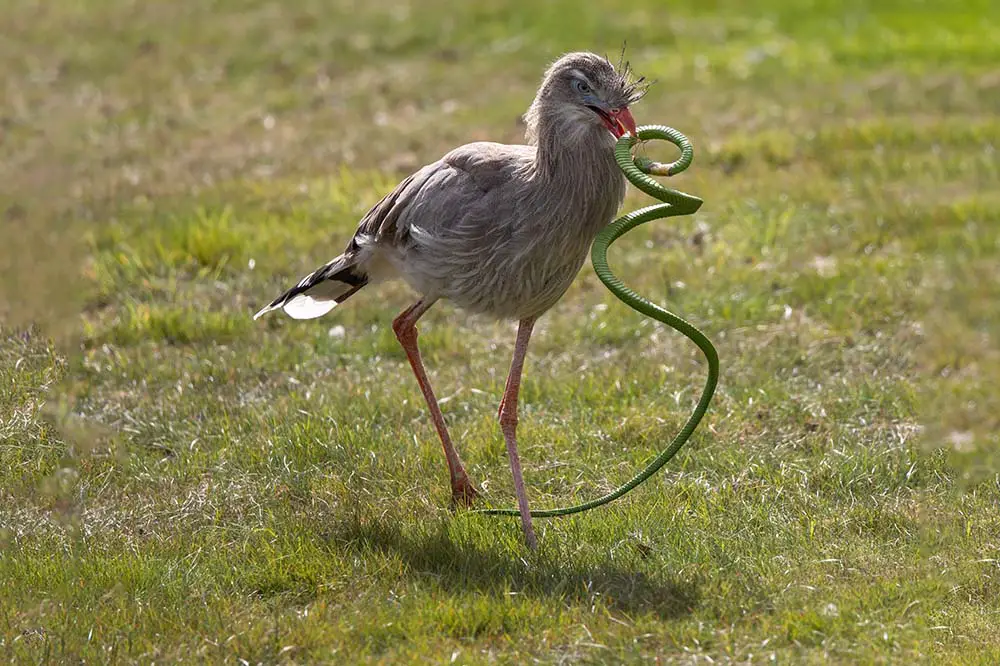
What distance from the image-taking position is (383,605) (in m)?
4.95

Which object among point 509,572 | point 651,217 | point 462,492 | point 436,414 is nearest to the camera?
point 509,572

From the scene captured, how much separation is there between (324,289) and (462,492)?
136 centimetres

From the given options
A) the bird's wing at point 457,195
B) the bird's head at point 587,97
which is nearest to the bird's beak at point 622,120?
the bird's head at point 587,97

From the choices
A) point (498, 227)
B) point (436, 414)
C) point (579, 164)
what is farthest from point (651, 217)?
point (436, 414)

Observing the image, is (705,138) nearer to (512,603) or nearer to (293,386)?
(293,386)

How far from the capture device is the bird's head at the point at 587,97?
5371 mm

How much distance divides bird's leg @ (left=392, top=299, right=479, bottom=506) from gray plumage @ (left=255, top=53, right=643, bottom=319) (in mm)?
248

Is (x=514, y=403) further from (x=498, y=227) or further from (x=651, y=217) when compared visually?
(x=651, y=217)

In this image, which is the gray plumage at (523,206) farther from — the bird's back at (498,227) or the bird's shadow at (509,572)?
the bird's shadow at (509,572)

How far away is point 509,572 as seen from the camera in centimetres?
516

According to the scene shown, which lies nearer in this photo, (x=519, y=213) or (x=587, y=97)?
(x=587, y=97)

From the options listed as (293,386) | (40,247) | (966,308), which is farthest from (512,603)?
(40,247)

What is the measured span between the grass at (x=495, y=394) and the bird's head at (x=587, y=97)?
1.65 m

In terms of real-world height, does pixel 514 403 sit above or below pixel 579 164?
below
